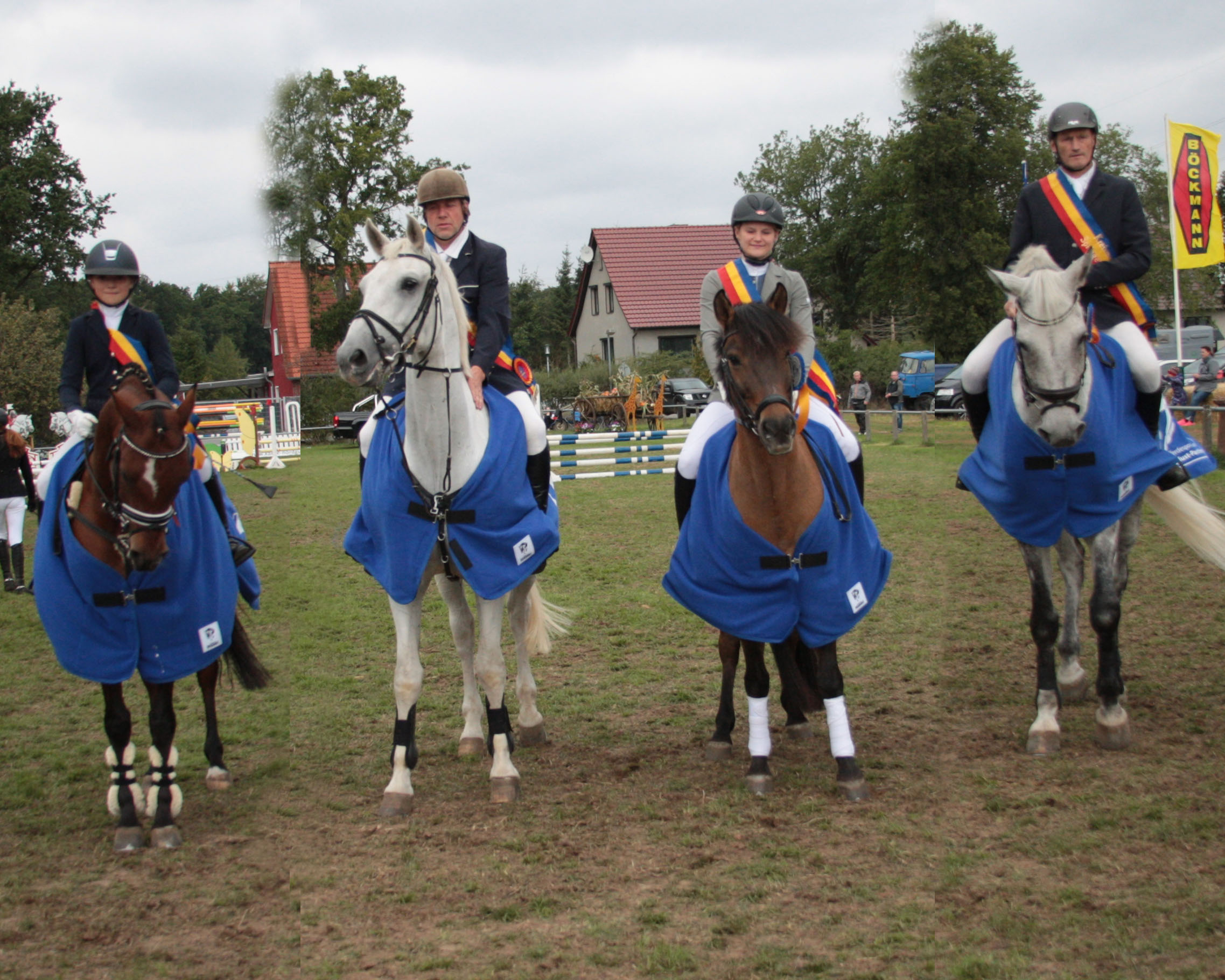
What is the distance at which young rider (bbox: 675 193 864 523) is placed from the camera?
5.16 meters

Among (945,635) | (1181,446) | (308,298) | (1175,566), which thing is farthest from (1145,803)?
(308,298)

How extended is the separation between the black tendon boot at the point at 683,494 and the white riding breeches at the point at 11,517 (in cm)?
913

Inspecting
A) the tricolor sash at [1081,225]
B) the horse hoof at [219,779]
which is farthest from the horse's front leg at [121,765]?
the tricolor sash at [1081,225]

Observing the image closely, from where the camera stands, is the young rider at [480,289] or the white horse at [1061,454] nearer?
the white horse at [1061,454]

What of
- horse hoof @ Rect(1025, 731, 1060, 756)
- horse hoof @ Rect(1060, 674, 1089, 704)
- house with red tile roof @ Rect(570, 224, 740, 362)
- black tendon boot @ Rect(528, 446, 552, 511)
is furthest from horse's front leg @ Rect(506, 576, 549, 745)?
house with red tile roof @ Rect(570, 224, 740, 362)

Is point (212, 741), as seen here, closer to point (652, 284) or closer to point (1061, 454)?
point (1061, 454)

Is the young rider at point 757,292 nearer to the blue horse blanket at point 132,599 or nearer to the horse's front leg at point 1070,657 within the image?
the horse's front leg at point 1070,657

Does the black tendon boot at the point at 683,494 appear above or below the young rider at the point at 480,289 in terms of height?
below

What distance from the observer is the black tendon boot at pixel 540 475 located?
18.0 feet

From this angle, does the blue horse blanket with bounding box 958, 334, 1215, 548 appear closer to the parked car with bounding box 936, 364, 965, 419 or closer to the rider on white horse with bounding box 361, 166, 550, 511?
the rider on white horse with bounding box 361, 166, 550, 511

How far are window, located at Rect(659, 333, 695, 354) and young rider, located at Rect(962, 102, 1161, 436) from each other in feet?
131

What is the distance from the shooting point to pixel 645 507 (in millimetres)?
15742

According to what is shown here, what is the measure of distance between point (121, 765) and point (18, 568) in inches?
332

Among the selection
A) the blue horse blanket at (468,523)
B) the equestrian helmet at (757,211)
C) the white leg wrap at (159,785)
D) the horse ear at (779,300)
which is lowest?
the white leg wrap at (159,785)
